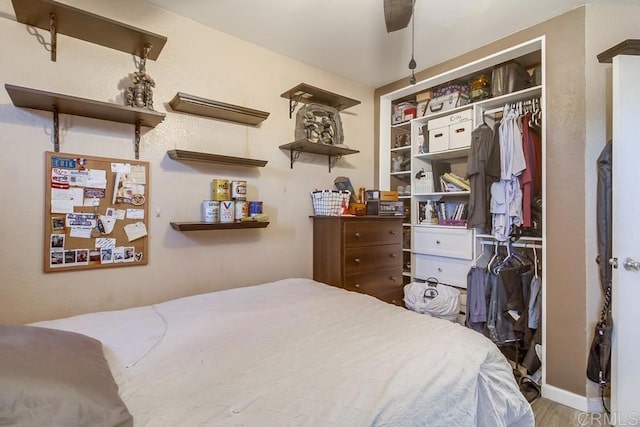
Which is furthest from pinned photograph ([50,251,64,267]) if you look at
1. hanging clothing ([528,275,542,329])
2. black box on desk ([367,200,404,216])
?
hanging clothing ([528,275,542,329])

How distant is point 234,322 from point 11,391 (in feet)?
2.59

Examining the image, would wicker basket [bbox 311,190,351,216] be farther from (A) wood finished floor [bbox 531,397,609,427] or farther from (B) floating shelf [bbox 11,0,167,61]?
(A) wood finished floor [bbox 531,397,609,427]

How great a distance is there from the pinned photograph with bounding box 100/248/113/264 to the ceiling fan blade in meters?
1.92

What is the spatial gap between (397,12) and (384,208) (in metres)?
1.53

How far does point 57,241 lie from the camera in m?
1.62

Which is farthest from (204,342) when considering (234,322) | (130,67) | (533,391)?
(533,391)

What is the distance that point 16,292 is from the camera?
154cm

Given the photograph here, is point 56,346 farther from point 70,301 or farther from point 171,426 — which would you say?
point 70,301

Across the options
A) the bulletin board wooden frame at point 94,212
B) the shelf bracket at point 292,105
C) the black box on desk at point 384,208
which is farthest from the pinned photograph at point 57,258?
the black box on desk at point 384,208

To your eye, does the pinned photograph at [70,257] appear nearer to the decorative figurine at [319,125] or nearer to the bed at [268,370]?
the bed at [268,370]

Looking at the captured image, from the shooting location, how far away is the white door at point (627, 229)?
1.68 meters

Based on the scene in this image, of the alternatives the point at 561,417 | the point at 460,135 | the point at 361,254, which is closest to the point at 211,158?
the point at 361,254

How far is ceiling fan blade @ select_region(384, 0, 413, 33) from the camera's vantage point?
4.59 feet

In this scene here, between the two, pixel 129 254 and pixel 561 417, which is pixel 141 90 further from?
pixel 561 417
